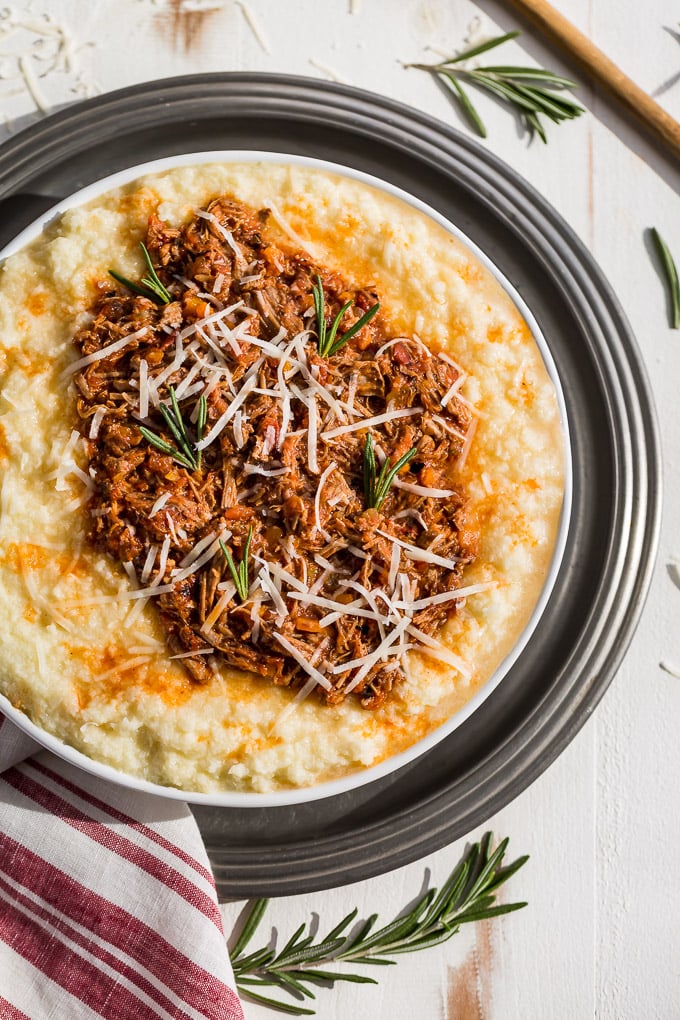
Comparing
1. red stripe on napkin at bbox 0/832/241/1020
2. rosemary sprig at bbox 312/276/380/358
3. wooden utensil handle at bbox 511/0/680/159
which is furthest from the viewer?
wooden utensil handle at bbox 511/0/680/159

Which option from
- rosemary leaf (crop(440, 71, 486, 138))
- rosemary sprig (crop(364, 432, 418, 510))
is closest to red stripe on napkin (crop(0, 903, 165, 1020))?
rosemary sprig (crop(364, 432, 418, 510))

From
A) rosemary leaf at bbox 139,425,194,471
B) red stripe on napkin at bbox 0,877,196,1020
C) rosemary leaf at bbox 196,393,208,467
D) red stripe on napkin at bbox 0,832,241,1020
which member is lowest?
red stripe on napkin at bbox 0,877,196,1020

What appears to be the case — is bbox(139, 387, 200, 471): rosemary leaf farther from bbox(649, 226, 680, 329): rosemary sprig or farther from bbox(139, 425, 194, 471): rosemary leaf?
bbox(649, 226, 680, 329): rosemary sprig

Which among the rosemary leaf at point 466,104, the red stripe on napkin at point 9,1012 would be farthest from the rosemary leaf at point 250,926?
the rosemary leaf at point 466,104

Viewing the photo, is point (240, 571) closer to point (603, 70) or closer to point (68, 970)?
point (68, 970)

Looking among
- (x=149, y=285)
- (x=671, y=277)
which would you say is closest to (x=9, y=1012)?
(x=149, y=285)

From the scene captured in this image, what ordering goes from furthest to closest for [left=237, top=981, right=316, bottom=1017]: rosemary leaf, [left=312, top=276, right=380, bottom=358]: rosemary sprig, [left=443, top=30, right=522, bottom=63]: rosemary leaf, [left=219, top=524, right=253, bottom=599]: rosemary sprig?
1. [left=443, top=30, right=522, bottom=63]: rosemary leaf
2. [left=237, top=981, right=316, bottom=1017]: rosemary leaf
3. [left=312, top=276, right=380, bottom=358]: rosemary sprig
4. [left=219, top=524, right=253, bottom=599]: rosemary sprig

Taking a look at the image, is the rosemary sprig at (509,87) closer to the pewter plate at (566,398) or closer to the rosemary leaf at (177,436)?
the pewter plate at (566,398)
